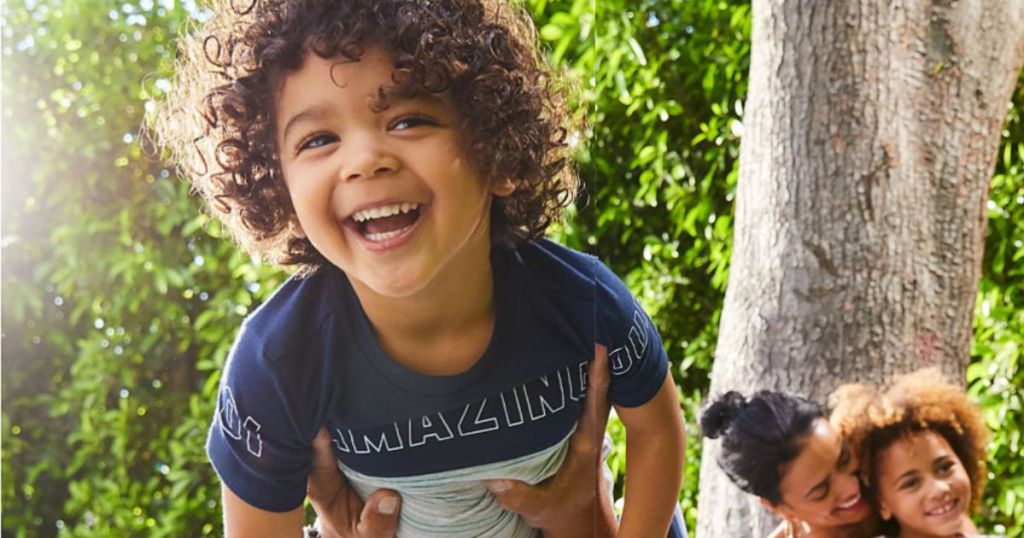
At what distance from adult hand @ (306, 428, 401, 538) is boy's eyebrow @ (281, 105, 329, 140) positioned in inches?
9.0

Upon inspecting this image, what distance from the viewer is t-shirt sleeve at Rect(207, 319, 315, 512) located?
78 cm

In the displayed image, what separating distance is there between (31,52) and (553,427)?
604 mm

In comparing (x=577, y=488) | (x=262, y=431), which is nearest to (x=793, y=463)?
(x=577, y=488)

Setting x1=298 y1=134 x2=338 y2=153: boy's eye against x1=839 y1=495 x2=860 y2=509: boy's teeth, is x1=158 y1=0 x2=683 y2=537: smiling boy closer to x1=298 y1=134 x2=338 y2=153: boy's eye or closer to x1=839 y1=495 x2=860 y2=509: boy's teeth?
x1=298 y1=134 x2=338 y2=153: boy's eye

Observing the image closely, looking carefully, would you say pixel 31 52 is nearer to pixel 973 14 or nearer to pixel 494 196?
pixel 494 196

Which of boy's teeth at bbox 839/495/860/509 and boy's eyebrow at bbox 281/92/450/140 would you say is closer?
boy's eyebrow at bbox 281/92/450/140

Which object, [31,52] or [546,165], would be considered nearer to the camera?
[546,165]

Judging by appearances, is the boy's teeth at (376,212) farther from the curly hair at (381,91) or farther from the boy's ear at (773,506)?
the boy's ear at (773,506)

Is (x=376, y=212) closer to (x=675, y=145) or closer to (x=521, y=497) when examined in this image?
(x=521, y=497)

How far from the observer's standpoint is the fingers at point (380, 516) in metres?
0.83

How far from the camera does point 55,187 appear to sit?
108 centimetres

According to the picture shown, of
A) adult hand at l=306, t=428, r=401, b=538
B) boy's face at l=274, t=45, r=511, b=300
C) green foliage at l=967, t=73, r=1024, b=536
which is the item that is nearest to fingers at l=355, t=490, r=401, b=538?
adult hand at l=306, t=428, r=401, b=538

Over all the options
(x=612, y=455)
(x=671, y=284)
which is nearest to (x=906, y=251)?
(x=671, y=284)

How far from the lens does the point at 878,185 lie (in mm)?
977
